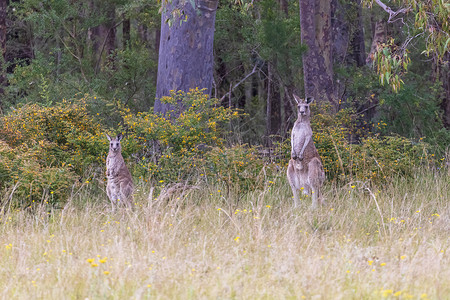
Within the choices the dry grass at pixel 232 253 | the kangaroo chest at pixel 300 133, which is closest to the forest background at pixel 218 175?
the dry grass at pixel 232 253

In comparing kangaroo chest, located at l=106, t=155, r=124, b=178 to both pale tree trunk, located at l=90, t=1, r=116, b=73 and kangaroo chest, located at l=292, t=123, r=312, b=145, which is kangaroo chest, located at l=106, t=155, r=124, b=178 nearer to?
kangaroo chest, located at l=292, t=123, r=312, b=145

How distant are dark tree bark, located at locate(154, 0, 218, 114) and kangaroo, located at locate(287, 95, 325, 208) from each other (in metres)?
4.02

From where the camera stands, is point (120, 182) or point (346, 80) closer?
point (120, 182)

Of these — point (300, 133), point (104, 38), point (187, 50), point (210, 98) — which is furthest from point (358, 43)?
point (300, 133)

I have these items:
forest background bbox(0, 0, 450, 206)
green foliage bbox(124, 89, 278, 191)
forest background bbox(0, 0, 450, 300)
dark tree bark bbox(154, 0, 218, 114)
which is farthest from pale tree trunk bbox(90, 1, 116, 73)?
green foliage bbox(124, 89, 278, 191)

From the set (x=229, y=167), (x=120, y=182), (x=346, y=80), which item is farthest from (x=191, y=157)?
(x=346, y=80)

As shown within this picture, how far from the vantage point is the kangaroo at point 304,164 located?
871cm

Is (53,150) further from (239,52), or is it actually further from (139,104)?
(239,52)

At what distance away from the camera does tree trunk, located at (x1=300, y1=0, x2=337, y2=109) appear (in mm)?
14102

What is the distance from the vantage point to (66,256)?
20.5 feet

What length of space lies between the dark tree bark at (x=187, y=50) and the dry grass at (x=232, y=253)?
155 inches

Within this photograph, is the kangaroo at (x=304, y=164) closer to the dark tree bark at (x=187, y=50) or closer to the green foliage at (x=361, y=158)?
the green foliage at (x=361, y=158)

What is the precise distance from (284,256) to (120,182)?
349 centimetres

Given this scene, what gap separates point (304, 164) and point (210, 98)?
22.3 ft
